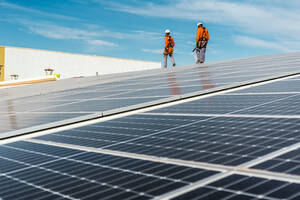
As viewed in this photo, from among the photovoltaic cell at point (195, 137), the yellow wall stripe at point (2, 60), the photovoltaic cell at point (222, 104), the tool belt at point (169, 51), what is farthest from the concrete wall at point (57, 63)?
the photovoltaic cell at point (195, 137)

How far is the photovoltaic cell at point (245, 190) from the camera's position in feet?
7.96


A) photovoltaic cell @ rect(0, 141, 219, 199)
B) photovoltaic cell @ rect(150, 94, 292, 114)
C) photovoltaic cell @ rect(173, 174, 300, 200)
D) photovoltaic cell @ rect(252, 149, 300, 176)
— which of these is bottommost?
photovoltaic cell @ rect(0, 141, 219, 199)

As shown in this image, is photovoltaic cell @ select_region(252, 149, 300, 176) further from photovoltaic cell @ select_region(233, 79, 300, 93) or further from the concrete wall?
the concrete wall

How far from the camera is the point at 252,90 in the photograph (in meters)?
7.79

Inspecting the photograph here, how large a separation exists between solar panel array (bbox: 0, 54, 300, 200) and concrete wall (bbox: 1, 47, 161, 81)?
5006cm

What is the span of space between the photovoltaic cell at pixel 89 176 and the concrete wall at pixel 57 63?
5106 cm

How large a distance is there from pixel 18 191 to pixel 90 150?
4.12ft

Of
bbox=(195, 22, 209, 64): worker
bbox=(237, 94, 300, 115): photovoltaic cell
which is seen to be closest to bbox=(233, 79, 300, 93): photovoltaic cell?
bbox=(237, 94, 300, 115): photovoltaic cell

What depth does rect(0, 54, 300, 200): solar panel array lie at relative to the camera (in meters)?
2.79

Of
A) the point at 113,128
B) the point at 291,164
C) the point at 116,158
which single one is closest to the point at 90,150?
the point at 116,158

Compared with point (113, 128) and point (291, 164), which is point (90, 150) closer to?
point (113, 128)

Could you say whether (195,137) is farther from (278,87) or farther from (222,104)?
Result: (278,87)

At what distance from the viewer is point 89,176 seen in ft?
11.6

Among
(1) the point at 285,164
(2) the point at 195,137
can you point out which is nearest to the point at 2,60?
(2) the point at 195,137
